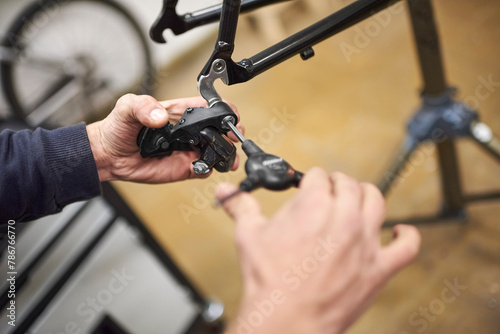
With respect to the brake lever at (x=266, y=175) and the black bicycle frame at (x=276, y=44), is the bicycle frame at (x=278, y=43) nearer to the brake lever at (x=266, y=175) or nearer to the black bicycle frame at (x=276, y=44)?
the black bicycle frame at (x=276, y=44)

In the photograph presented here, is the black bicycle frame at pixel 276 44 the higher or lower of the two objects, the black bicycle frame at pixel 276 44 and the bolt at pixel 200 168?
the higher

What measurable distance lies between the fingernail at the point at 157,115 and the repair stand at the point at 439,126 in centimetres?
51

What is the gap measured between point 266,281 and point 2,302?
0.72 meters

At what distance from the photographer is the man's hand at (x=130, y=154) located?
2.46 ft

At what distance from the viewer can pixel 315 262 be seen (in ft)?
1.35

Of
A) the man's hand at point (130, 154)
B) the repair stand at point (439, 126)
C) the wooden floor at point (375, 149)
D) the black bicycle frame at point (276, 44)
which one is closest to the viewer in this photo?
the black bicycle frame at point (276, 44)

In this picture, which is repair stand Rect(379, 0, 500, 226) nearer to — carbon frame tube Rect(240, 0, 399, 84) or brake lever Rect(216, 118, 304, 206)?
carbon frame tube Rect(240, 0, 399, 84)

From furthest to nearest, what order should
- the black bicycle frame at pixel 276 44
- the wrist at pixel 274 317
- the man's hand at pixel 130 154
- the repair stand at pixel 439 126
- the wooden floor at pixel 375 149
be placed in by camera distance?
the wooden floor at pixel 375 149 → the repair stand at pixel 439 126 → the man's hand at pixel 130 154 → the black bicycle frame at pixel 276 44 → the wrist at pixel 274 317

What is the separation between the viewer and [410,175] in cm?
140

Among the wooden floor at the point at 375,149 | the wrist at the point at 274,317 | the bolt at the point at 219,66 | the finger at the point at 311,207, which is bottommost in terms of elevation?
the wooden floor at the point at 375,149

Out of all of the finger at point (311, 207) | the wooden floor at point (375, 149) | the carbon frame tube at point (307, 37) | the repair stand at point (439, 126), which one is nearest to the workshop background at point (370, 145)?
the wooden floor at point (375, 149)

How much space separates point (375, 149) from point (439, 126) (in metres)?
0.49

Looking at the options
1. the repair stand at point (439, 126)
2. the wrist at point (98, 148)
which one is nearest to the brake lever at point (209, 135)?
the wrist at point (98, 148)

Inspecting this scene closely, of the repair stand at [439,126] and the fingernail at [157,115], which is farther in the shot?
A: the repair stand at [439,126]
